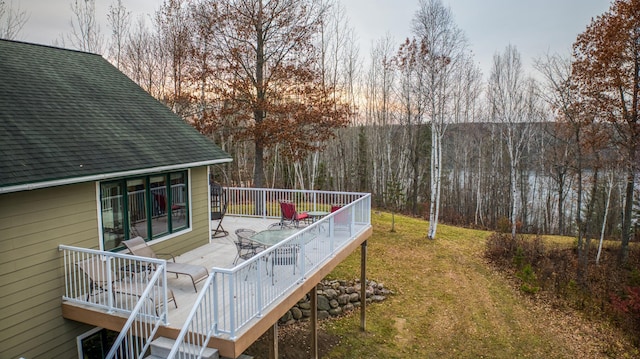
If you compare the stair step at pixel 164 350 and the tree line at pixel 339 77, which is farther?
the tree line at pixel 339 77

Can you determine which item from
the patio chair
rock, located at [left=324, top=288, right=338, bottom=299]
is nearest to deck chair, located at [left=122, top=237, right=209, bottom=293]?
the patio chair

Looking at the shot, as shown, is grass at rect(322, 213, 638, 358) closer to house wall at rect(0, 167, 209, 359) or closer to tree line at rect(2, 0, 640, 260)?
tree line at rect(2, 0, 640, 260)

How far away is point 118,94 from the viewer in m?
9.85

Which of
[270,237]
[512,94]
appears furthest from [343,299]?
[512,94]

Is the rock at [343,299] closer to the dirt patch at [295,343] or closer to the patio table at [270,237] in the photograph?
the dirt patch at [295,343]

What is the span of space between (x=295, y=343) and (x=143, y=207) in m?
5.16

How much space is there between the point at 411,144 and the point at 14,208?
1081 inches

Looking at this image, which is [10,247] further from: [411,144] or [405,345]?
[411,144]

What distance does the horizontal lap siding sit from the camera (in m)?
5.64

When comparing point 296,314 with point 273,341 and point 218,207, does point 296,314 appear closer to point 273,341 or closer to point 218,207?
point 218,207

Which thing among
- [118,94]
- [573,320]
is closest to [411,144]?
[573,320]

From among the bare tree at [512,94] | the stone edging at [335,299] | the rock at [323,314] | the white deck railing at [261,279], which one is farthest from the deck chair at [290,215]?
the bare tree at [512,94]

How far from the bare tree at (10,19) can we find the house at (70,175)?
12.3m

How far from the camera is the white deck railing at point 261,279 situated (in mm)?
5078
